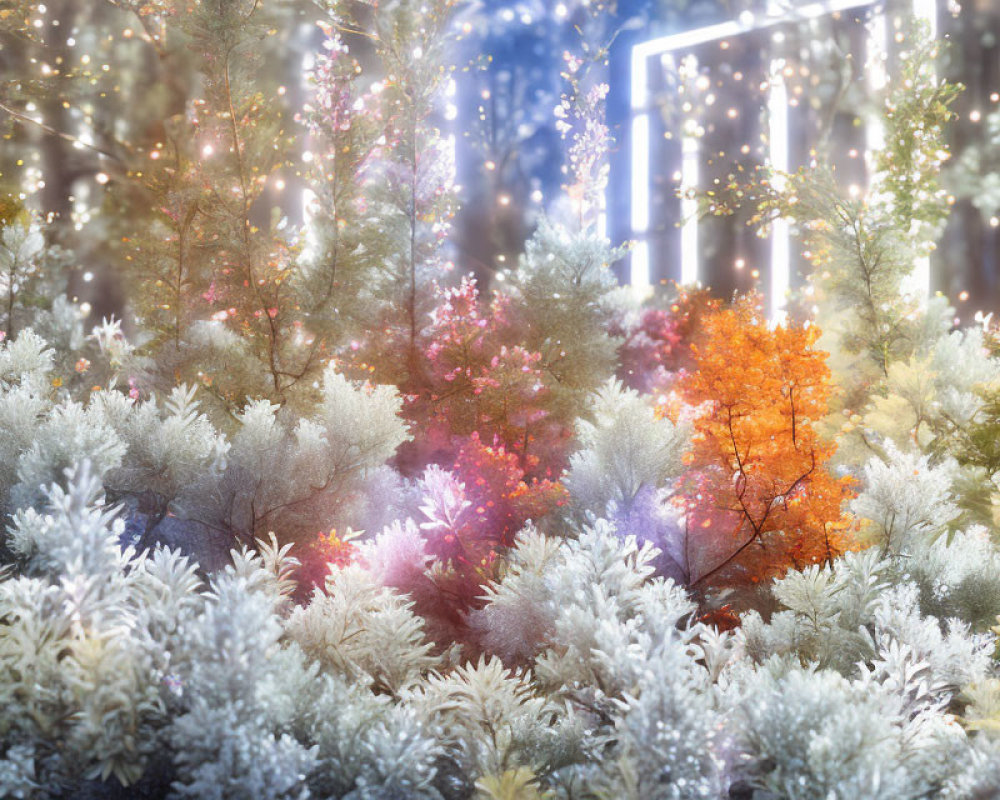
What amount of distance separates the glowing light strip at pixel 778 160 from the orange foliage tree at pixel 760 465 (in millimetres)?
3634

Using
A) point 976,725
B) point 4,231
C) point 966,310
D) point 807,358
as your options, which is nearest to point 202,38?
point 4,231

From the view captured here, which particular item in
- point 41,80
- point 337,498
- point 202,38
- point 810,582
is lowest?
point 810,582

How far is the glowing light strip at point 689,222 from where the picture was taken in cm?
603

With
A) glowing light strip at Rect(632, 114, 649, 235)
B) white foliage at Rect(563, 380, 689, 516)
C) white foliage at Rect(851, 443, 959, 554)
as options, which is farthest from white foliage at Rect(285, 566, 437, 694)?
glowing light strip at Rect(632, 114, 649, 235)

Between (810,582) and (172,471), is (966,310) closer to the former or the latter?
(810,582)

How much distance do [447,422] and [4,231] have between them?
6.80 ft

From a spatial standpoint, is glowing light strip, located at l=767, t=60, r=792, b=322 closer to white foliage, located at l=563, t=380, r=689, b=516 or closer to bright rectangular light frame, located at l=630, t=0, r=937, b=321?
bright rectangular light frame, located at l=630, t=0, r=937, b=321

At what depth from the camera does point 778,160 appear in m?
5.57

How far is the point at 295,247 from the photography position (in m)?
2.66

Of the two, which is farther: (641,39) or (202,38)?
(641,39)

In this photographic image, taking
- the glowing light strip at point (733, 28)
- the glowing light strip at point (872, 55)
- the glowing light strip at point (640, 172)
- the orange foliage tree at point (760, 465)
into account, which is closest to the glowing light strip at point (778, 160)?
the glowing light strip at point (733, 28)

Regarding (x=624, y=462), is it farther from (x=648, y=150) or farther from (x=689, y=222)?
(x=648, y=150)

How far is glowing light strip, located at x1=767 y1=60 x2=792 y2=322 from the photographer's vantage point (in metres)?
5.42

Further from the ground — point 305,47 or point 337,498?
point 305,47
